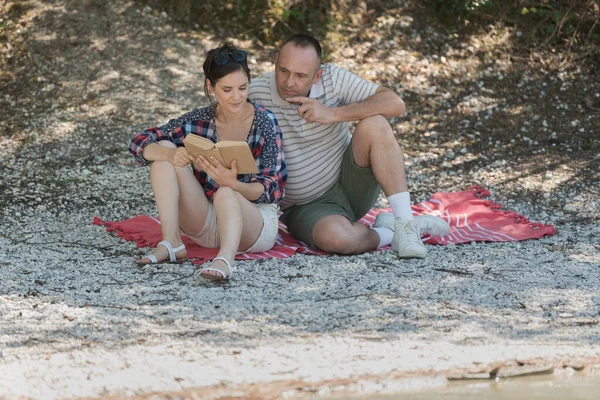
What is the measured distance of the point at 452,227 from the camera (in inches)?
214

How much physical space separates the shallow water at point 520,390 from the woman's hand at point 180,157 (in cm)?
172

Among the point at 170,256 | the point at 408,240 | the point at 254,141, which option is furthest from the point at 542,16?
the point at 170,256

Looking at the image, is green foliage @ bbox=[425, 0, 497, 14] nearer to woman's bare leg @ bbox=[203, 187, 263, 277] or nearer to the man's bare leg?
the man's bare leg

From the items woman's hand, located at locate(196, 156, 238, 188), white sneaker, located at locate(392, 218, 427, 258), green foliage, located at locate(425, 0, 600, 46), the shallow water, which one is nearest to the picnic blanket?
white sneaker, located at locate(392, 218, 427, 258)

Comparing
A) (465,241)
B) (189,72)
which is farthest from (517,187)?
(189,72)

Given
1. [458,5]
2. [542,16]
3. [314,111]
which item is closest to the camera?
[314,111]

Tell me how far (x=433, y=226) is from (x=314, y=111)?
1.10m

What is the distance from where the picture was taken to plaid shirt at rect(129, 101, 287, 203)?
14.4 ft

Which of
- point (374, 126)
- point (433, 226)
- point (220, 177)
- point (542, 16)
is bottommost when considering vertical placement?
point (433, 226)

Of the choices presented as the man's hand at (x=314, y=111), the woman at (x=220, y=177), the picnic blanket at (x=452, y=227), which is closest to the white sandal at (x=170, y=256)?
the woman at (x=220, y=177)

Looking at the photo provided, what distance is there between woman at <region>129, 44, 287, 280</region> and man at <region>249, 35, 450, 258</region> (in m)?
0.24

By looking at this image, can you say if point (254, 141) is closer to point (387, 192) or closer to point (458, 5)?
point (387, 192)

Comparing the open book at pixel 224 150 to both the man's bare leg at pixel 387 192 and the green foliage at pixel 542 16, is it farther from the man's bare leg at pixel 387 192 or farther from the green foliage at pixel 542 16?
the green foliage at pixel 542 16

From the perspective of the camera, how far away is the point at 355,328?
11.3ft
